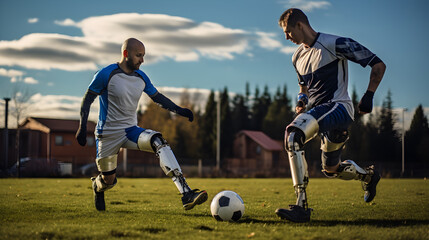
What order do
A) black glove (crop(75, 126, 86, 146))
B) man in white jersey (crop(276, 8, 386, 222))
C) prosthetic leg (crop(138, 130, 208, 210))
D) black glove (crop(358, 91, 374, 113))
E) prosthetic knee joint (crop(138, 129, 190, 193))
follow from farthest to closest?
black glove (crop(75, 126, 86, 146)) → prosthetic knee joint (crop(138, 129, 190, 193)) → prosthetic leg (crop(138, 130, 208, 210)) → man in white jersey (crop(276, 8, 386, 222)) → black glove (crop(358, 91, 374, 113))

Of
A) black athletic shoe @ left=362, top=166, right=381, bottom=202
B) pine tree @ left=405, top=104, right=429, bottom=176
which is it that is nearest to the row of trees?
pine tree @ left=405, top=104, right=429, bottom=176

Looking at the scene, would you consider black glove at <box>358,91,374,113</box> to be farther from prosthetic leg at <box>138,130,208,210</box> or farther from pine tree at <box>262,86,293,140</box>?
pine tree at <box>262,86,293,140</box>

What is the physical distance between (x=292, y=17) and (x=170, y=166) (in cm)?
249

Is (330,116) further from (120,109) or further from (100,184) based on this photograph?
(100,184)

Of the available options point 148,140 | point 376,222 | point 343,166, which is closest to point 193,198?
point 148,140

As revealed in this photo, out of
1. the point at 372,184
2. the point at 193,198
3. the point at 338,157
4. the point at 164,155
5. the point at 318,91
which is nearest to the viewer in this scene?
the point at 193,198

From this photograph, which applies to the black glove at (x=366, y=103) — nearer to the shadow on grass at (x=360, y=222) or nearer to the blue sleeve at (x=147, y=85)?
the shadow on grass at (x=360, y=222)

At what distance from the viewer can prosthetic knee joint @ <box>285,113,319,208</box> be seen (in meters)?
5.44

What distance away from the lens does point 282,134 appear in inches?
2527

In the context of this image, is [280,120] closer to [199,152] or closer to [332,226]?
[199,152]

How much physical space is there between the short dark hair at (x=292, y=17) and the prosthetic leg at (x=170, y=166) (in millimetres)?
2291

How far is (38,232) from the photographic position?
15.3 feet

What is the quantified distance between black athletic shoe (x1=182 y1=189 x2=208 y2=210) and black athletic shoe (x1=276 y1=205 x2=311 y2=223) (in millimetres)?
949

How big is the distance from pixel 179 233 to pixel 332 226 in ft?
5.99
